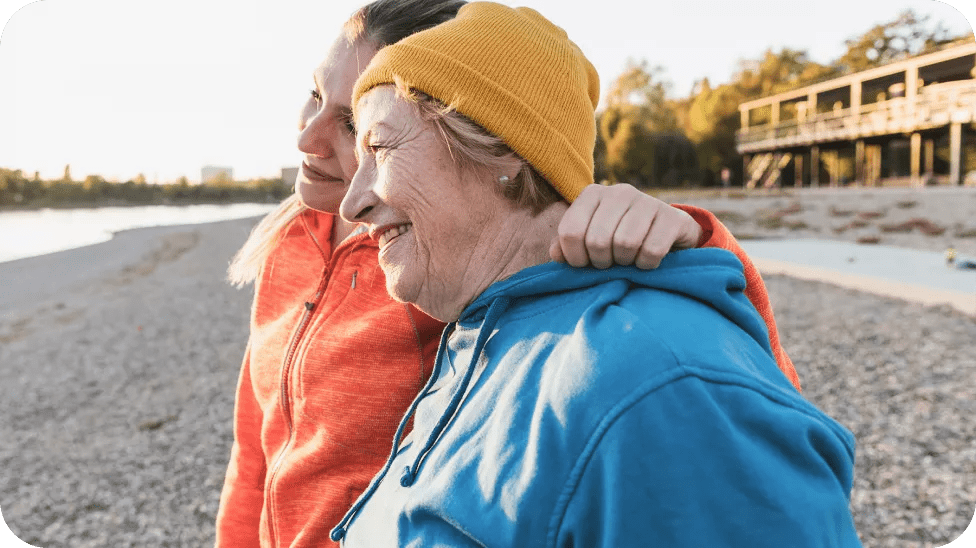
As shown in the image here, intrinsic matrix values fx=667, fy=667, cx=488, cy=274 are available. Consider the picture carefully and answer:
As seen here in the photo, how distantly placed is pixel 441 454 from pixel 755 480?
1.80ft

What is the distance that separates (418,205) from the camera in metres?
1.38

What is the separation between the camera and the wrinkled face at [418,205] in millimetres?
1363

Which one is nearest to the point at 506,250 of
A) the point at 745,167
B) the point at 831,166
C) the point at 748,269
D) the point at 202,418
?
the point at 748,269

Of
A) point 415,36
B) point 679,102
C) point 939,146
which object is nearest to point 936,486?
point 415,36

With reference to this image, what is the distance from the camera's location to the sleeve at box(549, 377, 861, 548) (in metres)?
0.91

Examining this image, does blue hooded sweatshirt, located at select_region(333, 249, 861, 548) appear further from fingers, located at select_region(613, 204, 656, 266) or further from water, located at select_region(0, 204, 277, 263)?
water, located at select_region(0, 204, 277, 263)

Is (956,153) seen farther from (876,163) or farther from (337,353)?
(337,353)

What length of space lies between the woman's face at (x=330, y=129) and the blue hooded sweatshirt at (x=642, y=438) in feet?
2.93

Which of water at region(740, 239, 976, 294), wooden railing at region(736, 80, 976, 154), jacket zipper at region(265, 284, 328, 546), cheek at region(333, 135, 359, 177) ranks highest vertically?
wooden railing at region(736, 80, 976, 154)

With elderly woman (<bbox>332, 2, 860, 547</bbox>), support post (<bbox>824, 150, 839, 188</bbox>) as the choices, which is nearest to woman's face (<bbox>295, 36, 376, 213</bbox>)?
elderly woman (<bbox>332, 2, 860, 547</bbox>)

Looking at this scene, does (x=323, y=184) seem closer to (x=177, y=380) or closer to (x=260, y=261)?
(x=260, y=261)

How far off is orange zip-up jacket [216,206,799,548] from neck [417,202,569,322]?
36 centimetres

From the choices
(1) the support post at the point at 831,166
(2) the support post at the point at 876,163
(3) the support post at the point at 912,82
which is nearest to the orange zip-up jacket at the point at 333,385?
(3) the support post at the point at 912,82

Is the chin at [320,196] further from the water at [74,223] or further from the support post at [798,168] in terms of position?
the support post at [798,168]
